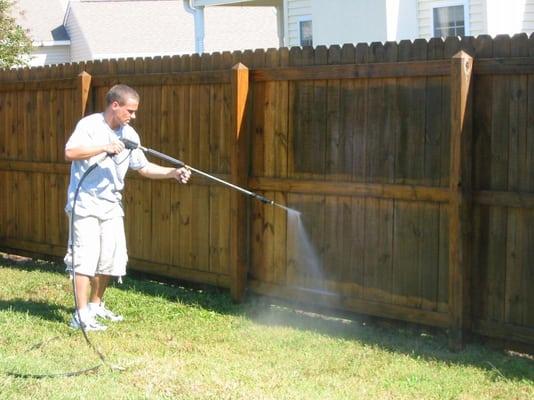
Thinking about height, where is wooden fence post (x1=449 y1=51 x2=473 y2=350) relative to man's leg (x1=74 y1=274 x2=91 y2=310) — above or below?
above

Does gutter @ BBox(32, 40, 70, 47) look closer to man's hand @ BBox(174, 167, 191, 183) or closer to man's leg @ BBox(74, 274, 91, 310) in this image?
man's leg @ BBox(74, 274, 91, 310)

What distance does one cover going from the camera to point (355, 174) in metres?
7.00

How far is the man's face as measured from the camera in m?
6.99

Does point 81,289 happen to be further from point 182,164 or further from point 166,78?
point 166,78

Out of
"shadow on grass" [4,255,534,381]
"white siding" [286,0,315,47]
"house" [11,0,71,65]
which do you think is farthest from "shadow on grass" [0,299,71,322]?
"house" [11,0,71,65]

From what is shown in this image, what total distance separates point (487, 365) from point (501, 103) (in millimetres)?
1731

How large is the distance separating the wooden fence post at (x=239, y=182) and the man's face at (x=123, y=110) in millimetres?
1031

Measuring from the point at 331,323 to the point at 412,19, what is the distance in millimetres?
11093

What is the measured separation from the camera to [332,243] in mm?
7215

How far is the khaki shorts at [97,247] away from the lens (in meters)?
7.10

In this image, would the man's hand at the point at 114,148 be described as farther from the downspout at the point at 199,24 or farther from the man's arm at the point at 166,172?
the downspout at the point at 199,24

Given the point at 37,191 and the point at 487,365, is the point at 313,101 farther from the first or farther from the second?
the point at 37,191

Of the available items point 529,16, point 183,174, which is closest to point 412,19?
point 529,16

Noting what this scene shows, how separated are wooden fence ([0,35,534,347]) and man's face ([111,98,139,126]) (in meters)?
1.05
